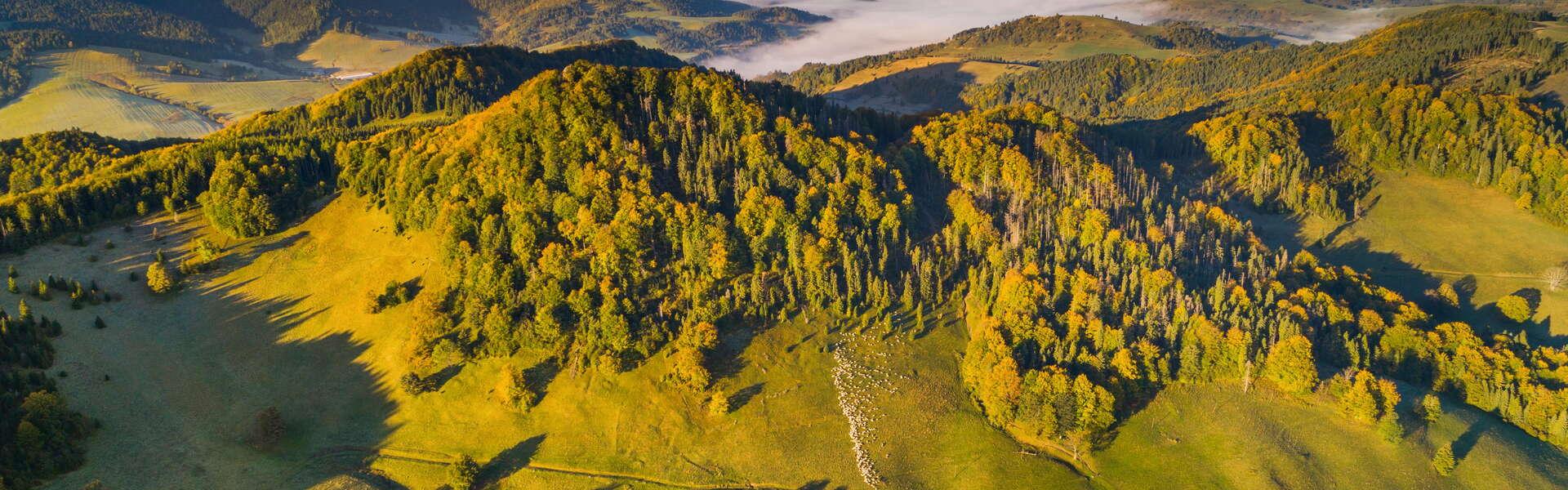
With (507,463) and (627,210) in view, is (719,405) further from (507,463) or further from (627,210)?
(627,210)

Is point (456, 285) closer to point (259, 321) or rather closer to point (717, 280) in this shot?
point (259, 321)

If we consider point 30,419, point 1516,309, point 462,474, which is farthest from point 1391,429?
point 30,419

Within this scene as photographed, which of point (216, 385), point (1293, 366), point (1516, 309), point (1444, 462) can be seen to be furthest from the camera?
point (1516, 309)

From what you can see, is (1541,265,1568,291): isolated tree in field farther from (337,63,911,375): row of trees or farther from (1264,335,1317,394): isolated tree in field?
(337,63,911,375): row of trees

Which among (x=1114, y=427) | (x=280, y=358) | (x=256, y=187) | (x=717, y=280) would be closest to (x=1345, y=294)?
(x=1114, y=427)

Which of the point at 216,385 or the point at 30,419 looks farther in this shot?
the point at 216,385

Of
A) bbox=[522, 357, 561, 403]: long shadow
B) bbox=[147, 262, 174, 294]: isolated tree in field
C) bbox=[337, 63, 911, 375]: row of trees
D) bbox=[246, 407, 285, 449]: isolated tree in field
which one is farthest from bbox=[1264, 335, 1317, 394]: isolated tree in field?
bbox=[147, 262, 174, 294]: isolated tree in field
